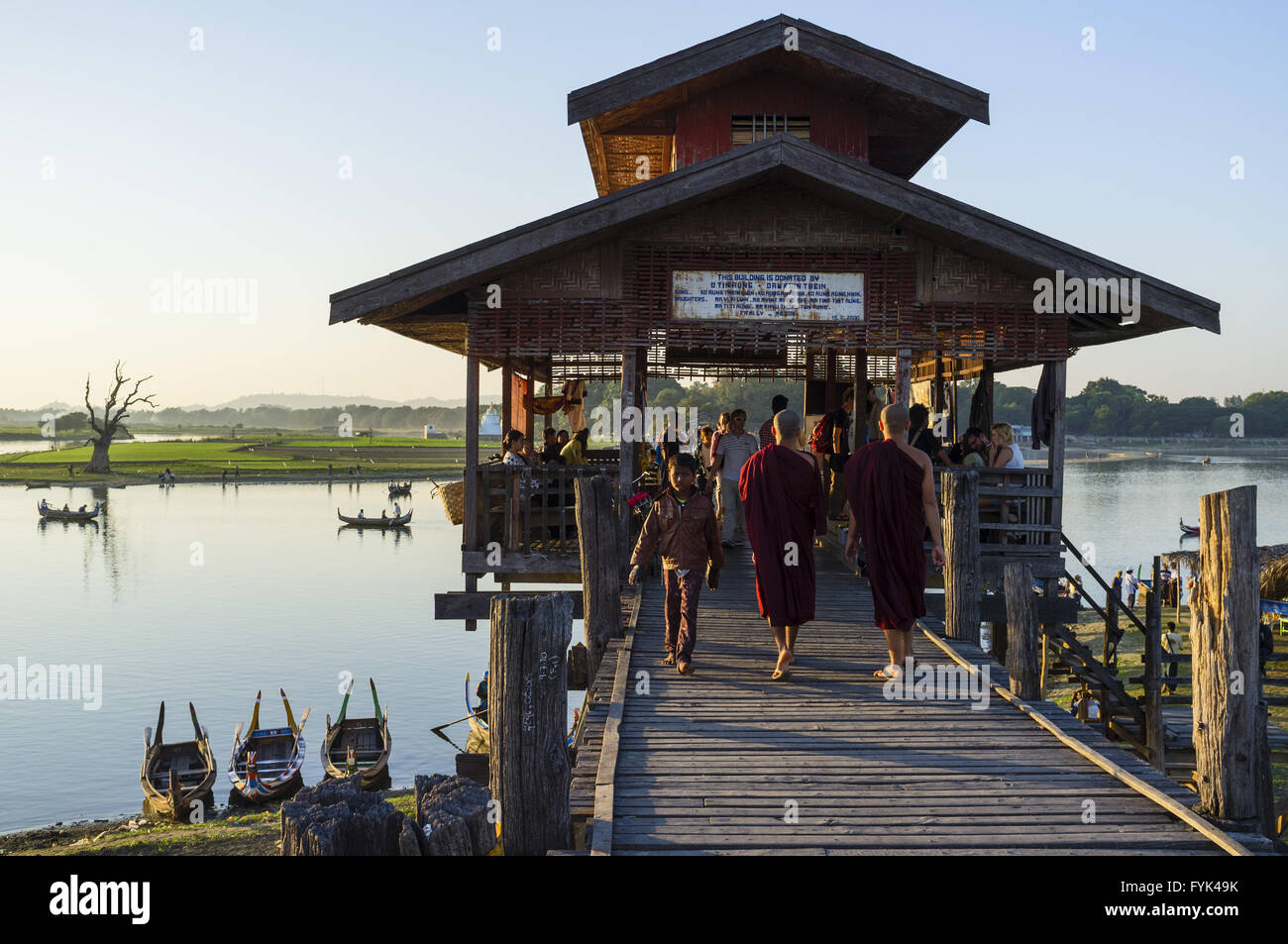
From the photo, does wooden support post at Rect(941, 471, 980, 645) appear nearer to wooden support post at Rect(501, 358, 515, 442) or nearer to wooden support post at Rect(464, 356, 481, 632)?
wooden support post at Rect(464, 356, 481, 632)

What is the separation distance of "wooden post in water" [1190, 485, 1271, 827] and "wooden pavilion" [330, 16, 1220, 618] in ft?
23.1

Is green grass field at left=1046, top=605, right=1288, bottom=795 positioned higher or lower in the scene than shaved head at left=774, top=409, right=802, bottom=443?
lower

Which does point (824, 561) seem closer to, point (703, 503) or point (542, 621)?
point (703, 503)

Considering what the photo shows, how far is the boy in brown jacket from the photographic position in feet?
29.5

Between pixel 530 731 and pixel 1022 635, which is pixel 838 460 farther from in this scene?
pixel 530 731

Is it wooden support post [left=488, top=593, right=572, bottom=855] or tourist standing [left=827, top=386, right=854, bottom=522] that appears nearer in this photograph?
wooden support post [left=488, top=593, right=572, bottom=855]

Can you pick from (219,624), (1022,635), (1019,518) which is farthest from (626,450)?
(219,624)

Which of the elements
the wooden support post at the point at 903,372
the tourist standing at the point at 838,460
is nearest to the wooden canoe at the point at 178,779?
the tourist standing at the point at 838,460

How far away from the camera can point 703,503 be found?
9023 mm

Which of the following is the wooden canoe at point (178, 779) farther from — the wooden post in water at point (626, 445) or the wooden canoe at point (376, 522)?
the wooden canoe at point (376, 522)

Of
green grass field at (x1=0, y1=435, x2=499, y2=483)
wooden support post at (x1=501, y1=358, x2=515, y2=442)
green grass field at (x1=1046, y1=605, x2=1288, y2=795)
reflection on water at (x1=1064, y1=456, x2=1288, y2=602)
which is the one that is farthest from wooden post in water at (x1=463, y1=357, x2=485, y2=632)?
green grass field at (x1=0, y1=435, x2=499, y2=483)

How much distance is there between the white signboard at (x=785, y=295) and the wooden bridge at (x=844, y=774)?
18.2ft
